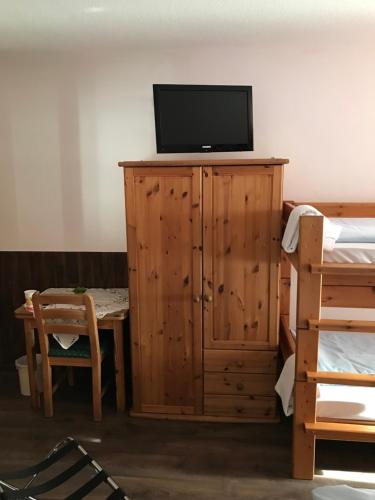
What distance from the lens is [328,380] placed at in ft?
7.31

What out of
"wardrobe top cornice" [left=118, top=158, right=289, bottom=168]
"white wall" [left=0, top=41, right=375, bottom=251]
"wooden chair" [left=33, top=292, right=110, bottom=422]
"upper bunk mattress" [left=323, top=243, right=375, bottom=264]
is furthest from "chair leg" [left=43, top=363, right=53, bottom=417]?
"upper bunk mattress" [left=323, top=243, right=375, bottom=264]

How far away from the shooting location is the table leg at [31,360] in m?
3.02

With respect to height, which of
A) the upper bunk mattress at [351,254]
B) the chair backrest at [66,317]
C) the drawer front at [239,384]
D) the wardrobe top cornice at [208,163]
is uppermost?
the wardrobe top cornice at [208,163]

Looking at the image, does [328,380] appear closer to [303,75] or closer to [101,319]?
[101,319]

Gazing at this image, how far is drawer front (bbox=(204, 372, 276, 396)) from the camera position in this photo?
287 centimetres

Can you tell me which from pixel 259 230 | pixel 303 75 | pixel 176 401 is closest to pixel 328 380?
pixel 259 230

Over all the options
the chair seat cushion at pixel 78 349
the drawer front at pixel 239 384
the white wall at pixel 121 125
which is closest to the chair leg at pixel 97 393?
the chair seat cushion at pixel 78 349

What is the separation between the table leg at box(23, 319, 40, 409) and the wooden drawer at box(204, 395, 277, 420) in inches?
45.9

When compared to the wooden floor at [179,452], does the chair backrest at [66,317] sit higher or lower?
higher

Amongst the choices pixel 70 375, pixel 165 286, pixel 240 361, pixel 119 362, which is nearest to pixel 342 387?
pixel 240 361

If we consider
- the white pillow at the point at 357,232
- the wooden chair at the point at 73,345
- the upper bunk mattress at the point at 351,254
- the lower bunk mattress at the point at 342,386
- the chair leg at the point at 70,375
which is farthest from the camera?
the chair leg at the point at 70,375

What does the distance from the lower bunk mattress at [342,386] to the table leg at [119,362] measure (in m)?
1.02

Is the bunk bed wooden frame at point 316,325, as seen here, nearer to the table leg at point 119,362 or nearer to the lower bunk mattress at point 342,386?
the lower bunk mattress at point 342,386

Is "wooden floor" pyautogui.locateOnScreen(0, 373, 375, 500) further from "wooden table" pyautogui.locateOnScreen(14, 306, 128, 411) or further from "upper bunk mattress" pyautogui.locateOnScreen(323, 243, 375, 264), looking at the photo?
"upper bunk mattress" pyautogui.locateOnScreen(323, 243, 375, 264)
